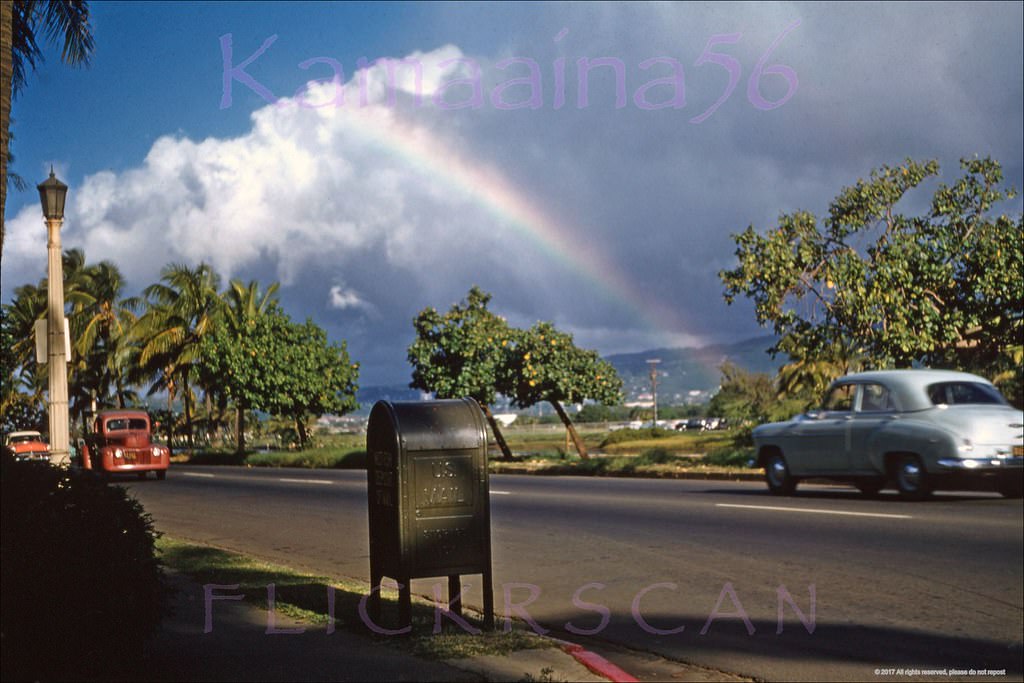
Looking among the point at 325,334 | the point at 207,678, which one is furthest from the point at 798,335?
the point at 325,334

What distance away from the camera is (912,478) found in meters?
15.6

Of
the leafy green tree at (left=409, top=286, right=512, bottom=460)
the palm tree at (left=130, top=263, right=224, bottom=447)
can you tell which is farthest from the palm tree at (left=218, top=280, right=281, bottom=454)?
the leafy green tree at (left=409, top=286, right=512, bottom=460)

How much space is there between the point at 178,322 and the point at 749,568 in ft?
154

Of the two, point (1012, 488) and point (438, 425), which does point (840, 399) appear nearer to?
point (1012, 488)

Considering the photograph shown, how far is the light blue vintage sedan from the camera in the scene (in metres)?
14.4

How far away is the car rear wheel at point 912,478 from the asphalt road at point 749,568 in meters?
0.26

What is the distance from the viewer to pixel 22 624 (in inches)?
A: 192

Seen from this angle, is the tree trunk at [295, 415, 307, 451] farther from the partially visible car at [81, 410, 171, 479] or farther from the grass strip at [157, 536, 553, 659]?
the grass strip at [157, 536, 553, 659]

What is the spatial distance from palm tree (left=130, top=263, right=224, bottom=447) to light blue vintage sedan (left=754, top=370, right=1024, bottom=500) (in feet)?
136

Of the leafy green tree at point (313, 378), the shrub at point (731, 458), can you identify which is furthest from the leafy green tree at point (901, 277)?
the leafy green tree at point (313, 378)

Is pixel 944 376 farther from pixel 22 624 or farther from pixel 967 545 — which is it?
pixel 22 624

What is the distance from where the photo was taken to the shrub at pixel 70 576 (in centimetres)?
488

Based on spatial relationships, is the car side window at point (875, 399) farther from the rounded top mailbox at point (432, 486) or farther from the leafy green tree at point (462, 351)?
the leafy green tree at point (462, 351)

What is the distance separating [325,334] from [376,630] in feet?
141
